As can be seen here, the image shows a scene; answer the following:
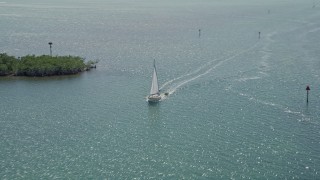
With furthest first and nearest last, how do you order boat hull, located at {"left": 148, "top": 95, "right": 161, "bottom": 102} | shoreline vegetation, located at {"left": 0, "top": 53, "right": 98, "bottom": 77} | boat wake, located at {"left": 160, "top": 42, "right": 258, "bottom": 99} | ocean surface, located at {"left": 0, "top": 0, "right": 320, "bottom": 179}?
1. shoreline vegetation, located at {"left": 0, "top": 53, "right": 98, "bottom": 77}
2. boat wake, located at {"left": 160, "top": 42, "right": 258, "bottom": 99}
3. boat hull, located at {"left": 148, "top": 95, "right": 161, "bottom": 102}
4. ocean surface, located at {"left": 0, "top": 0, "right": 320, "bottom": 179}

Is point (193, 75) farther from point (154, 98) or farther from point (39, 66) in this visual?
point (39, 66)

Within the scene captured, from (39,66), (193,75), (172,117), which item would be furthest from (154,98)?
(39,66)

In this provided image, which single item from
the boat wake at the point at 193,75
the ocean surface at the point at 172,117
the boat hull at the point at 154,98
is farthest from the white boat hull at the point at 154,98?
the boat wake at the point at 193,75

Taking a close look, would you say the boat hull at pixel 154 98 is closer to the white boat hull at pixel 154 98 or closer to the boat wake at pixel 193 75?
the white boat hull at pixel 154 98

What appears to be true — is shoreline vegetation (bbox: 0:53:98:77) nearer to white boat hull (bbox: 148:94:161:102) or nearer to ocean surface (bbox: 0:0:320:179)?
ocean surface (bbox: 0:0:320:179)

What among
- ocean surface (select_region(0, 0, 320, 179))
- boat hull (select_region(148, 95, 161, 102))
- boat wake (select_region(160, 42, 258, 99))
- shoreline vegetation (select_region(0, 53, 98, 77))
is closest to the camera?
ocean surface (select_region(0, 0, 320, 179))

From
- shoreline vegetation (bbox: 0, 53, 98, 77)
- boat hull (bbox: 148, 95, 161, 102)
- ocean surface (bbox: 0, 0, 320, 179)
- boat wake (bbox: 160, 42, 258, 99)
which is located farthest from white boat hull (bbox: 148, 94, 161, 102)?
shoreline vegetation (bbox: 0, 53, 98, 77)
